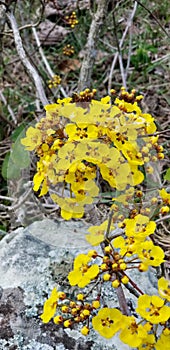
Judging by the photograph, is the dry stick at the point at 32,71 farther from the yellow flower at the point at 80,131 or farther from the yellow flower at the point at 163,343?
the yellow flower at the point at 163,343

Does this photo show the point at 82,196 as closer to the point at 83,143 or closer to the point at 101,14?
the point at 83,143

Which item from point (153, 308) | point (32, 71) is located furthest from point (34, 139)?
point (32, 71)

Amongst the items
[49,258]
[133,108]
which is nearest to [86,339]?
[49,258]

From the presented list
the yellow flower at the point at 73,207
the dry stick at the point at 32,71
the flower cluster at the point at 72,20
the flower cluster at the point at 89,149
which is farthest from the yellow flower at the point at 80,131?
the flower cluster at the point at 72,20

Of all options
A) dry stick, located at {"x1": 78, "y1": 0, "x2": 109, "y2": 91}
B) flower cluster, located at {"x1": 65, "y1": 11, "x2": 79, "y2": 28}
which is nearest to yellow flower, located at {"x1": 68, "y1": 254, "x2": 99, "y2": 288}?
dry stick, located at {"x1": 78, "y1": 0, "x2": 109, "y2": 91}

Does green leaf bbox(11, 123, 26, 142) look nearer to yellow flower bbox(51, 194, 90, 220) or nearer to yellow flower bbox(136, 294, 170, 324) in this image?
yellow flower bbox(51, 194, 90, 220)

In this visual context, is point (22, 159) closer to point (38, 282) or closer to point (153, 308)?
point (38, 282)
